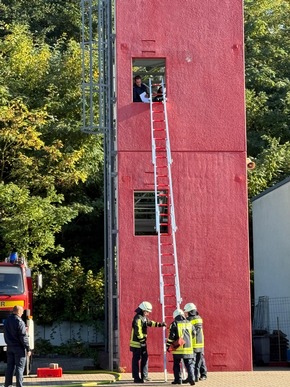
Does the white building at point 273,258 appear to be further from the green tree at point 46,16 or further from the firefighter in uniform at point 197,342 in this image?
the green tree at point 46,16

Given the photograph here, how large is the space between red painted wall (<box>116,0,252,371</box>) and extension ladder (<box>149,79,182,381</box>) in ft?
0.68

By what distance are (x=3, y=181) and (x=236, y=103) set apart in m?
10.6

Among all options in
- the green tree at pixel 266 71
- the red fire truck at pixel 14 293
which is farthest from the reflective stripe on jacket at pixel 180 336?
the green tree at pixel 266 71

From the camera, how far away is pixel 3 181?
1232 inches

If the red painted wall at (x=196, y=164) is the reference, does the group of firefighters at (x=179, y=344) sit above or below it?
below

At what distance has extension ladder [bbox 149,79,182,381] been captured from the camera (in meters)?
22.2

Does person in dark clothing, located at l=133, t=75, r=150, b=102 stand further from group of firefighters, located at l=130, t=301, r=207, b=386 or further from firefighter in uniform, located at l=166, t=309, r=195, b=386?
firefighter in uniform, located at l=166, t=309, r=195, b=386

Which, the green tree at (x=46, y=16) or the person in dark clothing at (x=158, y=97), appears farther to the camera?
the green tree at (x=46, y=16)

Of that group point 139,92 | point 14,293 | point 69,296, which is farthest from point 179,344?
point 69,296

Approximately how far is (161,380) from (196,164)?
5.45 meters

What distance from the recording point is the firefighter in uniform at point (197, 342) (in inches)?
797

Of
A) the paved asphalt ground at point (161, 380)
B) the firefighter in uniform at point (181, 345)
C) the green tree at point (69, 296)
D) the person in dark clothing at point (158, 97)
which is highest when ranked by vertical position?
the person in dark clothing at point (158, 97)

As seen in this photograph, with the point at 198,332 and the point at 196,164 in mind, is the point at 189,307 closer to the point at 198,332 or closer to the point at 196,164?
the point at 198,332

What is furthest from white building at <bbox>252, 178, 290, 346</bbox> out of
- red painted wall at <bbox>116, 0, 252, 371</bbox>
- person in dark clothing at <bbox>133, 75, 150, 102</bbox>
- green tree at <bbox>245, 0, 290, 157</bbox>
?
green tree at <bbox>245, 0, 290, 157</bbox>
